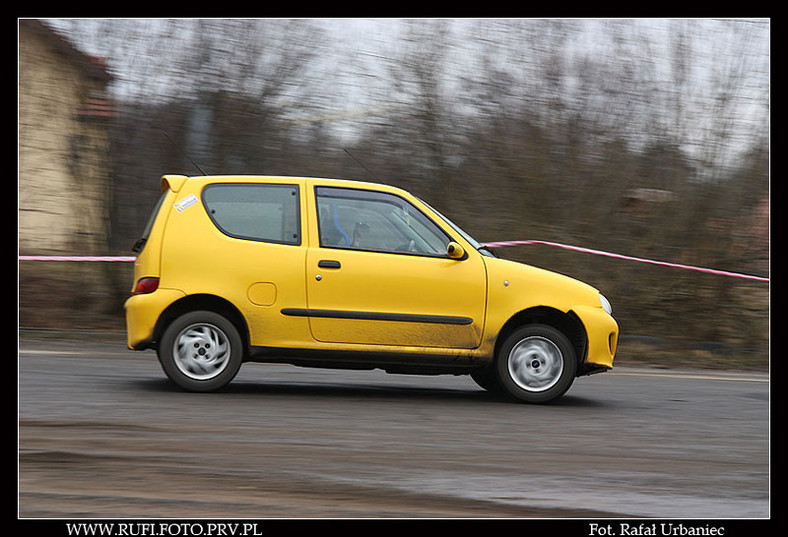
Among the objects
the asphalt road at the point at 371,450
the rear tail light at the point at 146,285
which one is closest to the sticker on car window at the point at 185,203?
the rear tail light at the point at 146,285

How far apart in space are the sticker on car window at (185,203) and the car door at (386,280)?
41.2 inches

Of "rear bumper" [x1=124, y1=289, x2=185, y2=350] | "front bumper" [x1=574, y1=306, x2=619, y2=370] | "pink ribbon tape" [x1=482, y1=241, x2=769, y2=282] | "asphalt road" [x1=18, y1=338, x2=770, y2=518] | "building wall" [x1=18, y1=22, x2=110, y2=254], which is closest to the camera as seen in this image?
"asphalt road" [x1=18, y1=338, x2=770, y2=518]

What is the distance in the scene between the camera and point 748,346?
14.0 meters

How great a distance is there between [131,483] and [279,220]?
137 inches

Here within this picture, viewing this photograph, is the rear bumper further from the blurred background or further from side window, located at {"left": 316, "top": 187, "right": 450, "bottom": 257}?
the blurred background

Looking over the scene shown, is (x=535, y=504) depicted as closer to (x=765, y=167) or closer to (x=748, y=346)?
(x=748, y=346)

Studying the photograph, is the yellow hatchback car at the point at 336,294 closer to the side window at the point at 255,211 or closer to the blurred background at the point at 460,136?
the side window at the point at 255,211

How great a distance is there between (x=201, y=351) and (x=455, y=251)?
2274 millimetres

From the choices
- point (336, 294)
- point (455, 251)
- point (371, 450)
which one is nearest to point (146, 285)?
point (336, 294)

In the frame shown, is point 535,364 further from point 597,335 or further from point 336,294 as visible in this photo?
point 336,294

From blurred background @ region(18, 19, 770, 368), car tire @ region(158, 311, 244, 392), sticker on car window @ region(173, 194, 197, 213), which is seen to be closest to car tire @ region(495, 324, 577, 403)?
car tire @ region(158, 311, 244, 392)

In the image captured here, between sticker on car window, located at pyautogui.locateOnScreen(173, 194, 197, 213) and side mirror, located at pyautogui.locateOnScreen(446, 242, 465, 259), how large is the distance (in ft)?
7.17

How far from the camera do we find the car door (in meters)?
8.25

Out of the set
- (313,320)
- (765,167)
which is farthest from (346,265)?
(765,167)
